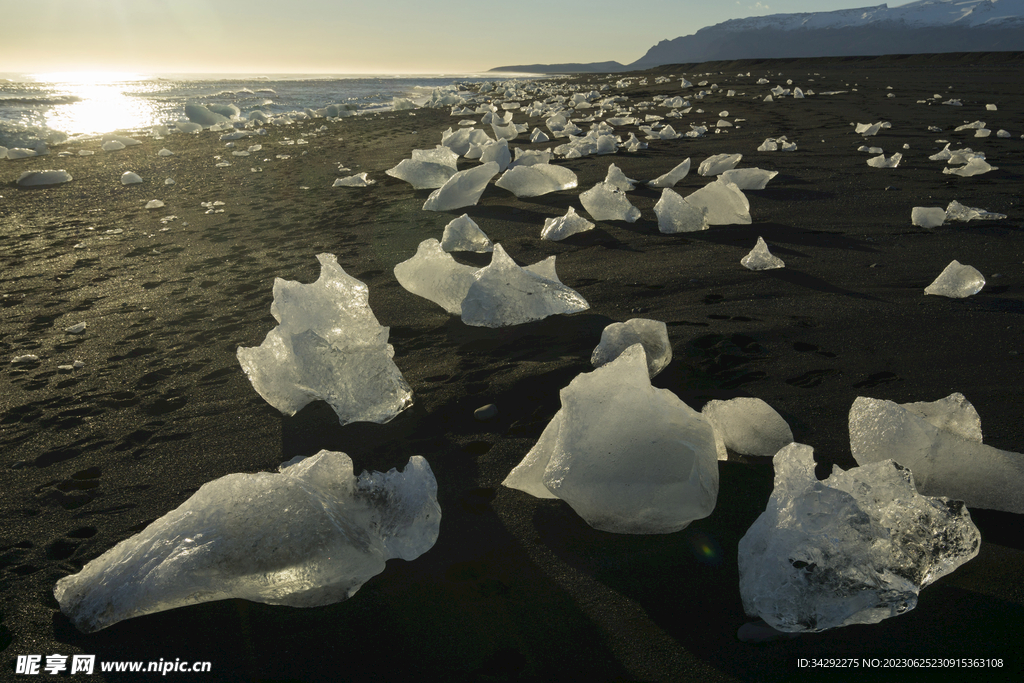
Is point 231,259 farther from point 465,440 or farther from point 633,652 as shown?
point 633,652

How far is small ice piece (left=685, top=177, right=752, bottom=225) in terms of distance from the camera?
3.05 meters

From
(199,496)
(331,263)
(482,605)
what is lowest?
(482,605)

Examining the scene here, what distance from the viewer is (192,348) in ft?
7.00

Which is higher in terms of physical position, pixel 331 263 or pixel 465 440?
pixel 331 263

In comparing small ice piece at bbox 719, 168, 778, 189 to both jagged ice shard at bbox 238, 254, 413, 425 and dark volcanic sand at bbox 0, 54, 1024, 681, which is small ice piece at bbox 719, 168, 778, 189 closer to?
dark volcanic sand at bbox 0, 54, 1024, 681

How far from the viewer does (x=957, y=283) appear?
206 centimetres

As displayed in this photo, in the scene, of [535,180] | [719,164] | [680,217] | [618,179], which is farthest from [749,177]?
[535,180]

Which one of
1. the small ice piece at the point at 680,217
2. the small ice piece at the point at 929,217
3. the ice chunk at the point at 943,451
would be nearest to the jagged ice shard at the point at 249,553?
the ice chunk at the point at 943,451

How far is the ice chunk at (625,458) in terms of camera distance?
46.7 inches

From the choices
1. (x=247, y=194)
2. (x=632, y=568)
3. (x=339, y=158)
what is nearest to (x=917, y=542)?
(x=632, y=568)

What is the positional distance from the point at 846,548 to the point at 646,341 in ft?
2.81

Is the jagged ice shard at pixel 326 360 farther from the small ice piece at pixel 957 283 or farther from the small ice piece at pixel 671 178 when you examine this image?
the small ice piece at pixel 671 178

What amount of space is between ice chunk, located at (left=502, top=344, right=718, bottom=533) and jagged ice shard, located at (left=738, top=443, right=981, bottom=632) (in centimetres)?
15

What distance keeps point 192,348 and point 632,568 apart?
1.76m
